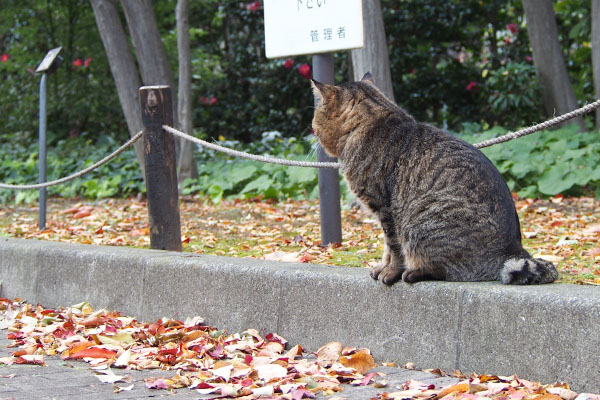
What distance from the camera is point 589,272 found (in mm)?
4488

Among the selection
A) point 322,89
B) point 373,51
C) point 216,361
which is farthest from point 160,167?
point 373,51

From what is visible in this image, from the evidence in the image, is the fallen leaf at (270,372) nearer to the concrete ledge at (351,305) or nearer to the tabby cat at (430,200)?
the concrete ledge at (351,305)

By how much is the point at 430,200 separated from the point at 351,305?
706 mm

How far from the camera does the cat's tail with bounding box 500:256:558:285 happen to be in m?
3.38

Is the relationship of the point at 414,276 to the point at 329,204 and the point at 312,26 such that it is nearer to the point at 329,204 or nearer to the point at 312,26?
the point at 329,204

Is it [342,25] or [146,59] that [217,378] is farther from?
[146,59]

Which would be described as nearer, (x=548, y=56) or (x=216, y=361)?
(x=216, y=361)

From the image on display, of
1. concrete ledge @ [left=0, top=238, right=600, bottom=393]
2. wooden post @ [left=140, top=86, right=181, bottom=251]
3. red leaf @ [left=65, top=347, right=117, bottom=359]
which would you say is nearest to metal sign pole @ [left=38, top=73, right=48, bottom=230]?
concrete ledge @ [left=0, top=238, right=600, bottom=393]

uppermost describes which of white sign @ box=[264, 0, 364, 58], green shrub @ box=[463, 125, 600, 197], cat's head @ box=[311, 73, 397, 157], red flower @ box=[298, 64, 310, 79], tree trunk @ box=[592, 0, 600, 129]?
red flower @ box=[298, 64, 310, 79]

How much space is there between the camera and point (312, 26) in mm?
5703

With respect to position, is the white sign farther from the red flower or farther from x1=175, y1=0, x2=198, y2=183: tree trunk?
the red flower

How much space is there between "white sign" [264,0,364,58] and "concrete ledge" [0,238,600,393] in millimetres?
1936

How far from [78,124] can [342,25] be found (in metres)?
11.4

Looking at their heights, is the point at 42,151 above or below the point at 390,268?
above
